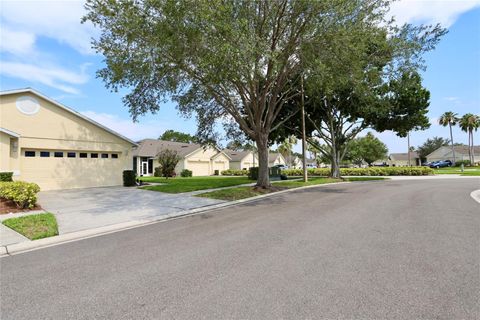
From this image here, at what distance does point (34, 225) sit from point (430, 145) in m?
95.8

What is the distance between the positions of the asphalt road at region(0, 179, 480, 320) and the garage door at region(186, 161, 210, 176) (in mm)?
31843

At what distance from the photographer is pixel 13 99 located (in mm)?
16438

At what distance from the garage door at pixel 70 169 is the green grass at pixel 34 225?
1040cm

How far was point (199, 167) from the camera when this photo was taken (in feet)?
133

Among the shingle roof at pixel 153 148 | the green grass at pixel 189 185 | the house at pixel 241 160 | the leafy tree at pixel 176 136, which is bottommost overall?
the green grass at pixel 189 185

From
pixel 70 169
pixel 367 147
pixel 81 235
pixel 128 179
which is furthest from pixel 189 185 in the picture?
pixel 367 147

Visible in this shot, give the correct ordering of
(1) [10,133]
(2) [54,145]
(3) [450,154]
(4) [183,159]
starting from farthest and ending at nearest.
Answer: (3) [450,154], (4) [183,159], (2) [54,145], (1) [10,133]

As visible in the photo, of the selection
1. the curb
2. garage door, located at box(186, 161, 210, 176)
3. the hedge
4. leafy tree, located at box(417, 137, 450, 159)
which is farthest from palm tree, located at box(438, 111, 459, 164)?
the curb

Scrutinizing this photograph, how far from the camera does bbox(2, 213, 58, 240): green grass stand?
679 centimetres

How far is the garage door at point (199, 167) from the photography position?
3896 centimetres

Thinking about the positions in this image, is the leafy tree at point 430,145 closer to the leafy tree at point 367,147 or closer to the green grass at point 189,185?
the leafy tree at point 367,147

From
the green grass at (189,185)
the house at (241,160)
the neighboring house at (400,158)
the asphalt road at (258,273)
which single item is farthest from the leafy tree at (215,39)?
the neighboring house at (400,158)

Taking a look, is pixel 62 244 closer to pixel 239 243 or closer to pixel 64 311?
pixel 64 311

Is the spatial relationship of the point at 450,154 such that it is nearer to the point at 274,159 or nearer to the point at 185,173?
the point at 274,159
